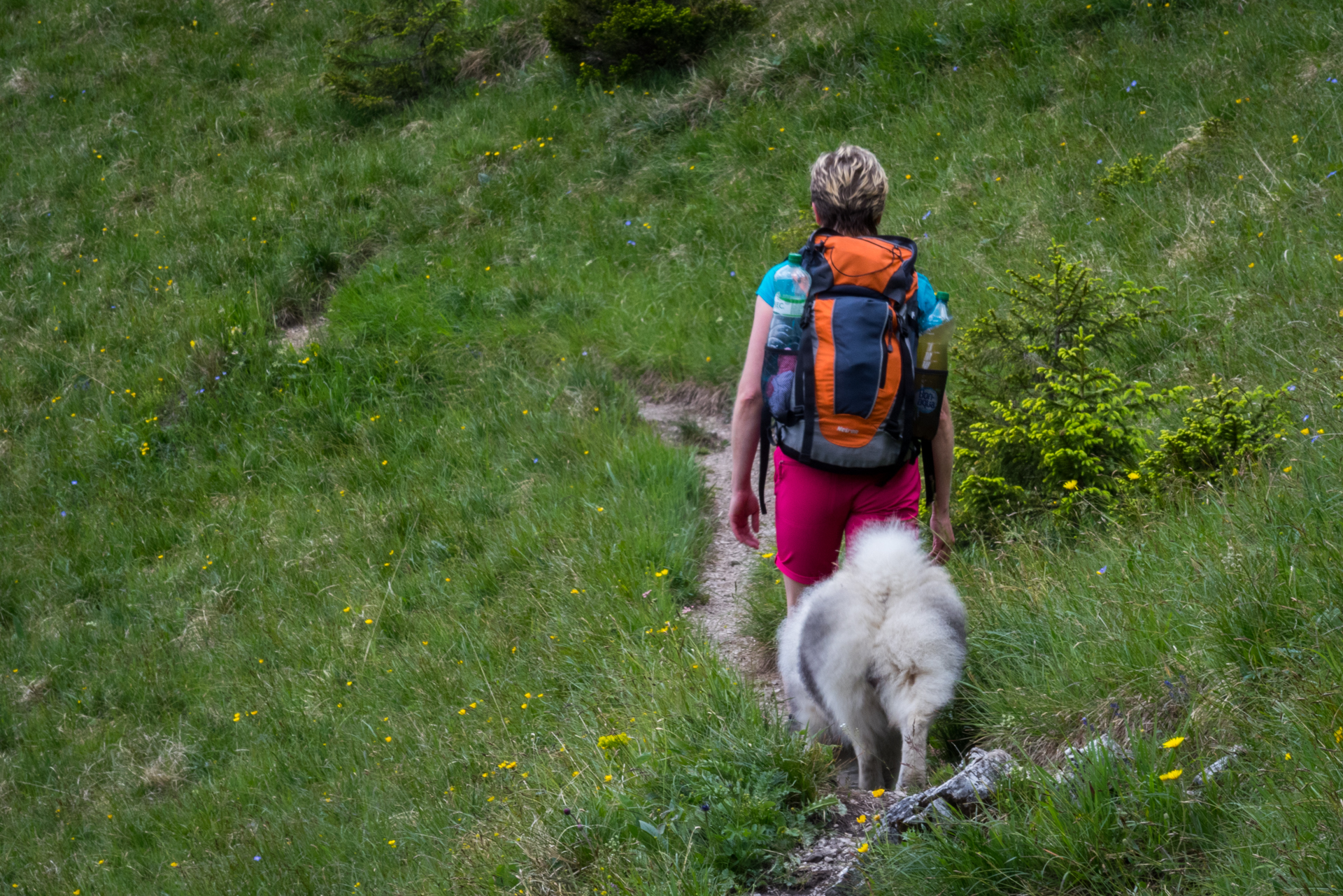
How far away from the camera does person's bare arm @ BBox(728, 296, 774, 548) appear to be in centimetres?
331

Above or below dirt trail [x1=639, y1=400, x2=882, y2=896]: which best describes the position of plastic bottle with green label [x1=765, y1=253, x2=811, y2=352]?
above

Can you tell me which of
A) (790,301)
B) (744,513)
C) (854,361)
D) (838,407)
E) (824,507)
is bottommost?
(744,513)

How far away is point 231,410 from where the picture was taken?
8.98 metres

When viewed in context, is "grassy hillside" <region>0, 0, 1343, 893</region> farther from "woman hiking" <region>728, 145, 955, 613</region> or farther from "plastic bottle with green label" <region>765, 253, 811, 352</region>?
"plastic bottle with green label" <region>765, 253, 811, 352</region>

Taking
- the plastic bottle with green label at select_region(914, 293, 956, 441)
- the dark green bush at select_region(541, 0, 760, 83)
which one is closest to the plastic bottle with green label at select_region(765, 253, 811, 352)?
the plastic bottle with green label at select_region(914, 293, 956, 441)

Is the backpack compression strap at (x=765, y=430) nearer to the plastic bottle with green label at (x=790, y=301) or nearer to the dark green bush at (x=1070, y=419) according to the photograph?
the plastic bottle with green label at (x=790, y=301)

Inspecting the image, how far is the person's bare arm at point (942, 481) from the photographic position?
11.1 ft

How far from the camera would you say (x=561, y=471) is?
22.4 feet

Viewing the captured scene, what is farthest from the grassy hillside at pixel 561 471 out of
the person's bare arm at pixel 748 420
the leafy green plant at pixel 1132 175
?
the person's bare arm at pixel 748 420

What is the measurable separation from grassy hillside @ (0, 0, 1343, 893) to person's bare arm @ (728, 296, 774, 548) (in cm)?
66

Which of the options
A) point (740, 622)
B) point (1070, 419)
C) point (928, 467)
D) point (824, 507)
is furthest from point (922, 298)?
point (740, 622)

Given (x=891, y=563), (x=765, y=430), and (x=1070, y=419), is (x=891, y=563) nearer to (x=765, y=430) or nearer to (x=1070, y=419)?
(x=765, y=430)

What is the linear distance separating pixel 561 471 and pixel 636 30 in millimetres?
6204

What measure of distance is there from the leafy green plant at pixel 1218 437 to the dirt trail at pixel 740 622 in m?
1.84
